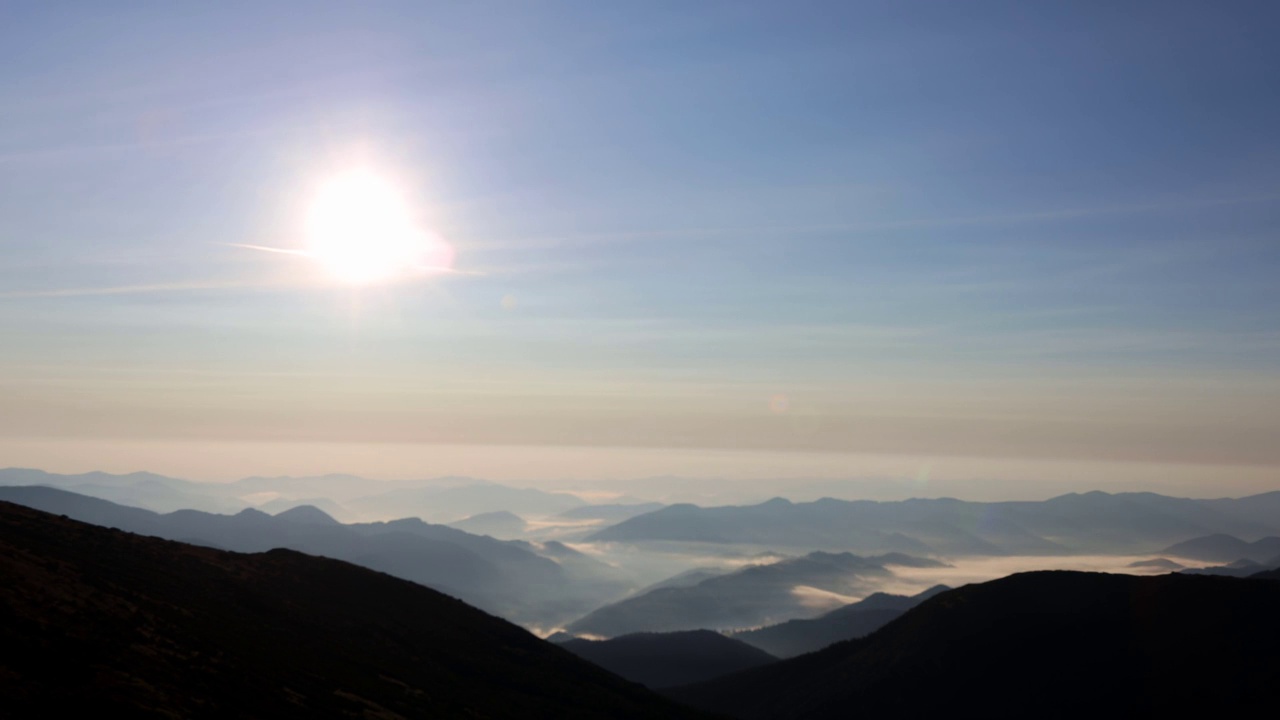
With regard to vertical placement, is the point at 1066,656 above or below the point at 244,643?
below

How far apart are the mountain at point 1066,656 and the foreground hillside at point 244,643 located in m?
46.7

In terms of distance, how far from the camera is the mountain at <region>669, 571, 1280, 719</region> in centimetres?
12412

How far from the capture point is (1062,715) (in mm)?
126188

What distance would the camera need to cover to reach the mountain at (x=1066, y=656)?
12412cm

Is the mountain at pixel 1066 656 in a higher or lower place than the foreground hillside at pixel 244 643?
lower

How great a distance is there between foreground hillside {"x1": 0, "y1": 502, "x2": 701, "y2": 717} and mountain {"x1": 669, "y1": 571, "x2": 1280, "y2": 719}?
4668 cm

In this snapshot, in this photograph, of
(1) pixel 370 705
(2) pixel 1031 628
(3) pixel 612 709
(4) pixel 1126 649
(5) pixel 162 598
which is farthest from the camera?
(2) pixel 1031 628

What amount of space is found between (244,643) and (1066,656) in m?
131

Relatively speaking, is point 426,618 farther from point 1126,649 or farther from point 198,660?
point 1126,649

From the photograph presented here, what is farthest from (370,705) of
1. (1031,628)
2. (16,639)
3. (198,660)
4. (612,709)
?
(1031,628)

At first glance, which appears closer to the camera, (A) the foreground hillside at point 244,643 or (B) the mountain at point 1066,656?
(A) the foreground hillside at point 244,643

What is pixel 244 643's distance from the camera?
73000 millimetres

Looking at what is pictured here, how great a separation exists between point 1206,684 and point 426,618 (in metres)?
123

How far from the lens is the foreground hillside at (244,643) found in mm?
48625
